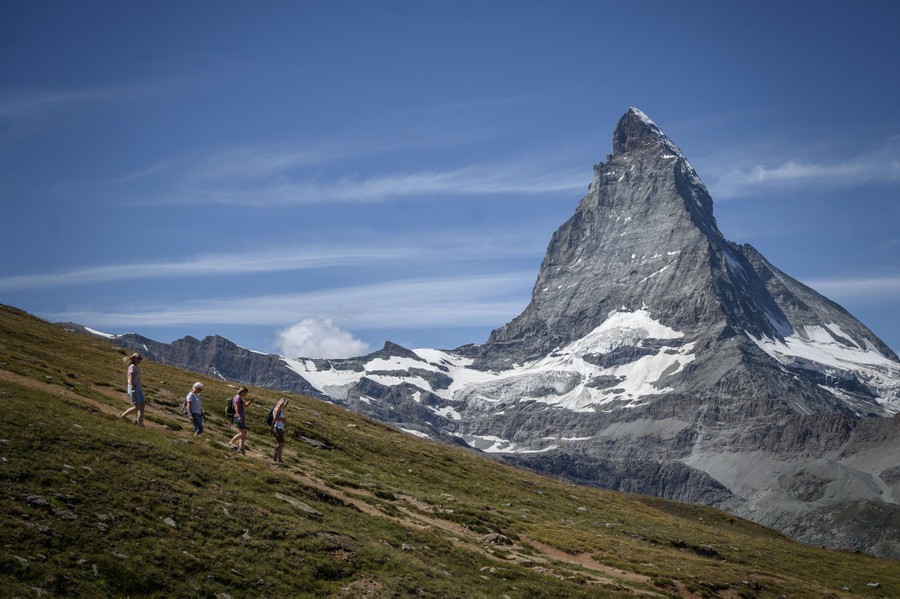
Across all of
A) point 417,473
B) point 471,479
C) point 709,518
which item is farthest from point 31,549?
point 709,518

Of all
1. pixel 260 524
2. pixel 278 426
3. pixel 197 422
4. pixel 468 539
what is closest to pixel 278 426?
pixel 278 426

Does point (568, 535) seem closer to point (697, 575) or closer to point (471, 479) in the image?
point (697, 575)

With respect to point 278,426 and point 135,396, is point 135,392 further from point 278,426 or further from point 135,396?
point 278,426

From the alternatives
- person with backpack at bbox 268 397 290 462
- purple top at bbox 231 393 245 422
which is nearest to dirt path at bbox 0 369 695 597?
person with backpack at bbox 268 397 290 462

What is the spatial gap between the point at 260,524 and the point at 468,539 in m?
15.8

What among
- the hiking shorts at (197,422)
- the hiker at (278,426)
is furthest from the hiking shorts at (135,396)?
the hiker at (278,426)

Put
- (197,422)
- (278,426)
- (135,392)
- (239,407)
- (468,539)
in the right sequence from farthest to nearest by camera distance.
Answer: (197,422)
(278,426)
(468,539)
(239,407)
(135,392)

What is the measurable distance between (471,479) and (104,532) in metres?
55.5

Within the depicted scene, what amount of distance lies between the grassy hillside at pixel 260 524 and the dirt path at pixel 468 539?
0.61ft

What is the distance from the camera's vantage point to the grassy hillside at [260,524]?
29250 mm

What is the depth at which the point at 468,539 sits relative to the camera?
4812 cm

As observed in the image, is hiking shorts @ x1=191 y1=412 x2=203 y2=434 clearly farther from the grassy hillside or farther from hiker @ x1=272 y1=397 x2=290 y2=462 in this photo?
hiker @ x1=272 y1=397 x2=290 y2=462

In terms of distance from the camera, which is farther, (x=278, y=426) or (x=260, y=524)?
(x=278, y=426)

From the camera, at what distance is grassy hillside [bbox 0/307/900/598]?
96.0 feet
